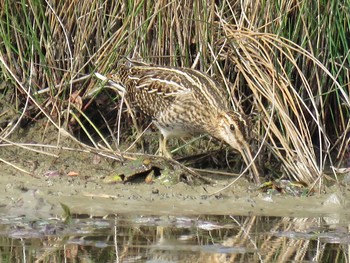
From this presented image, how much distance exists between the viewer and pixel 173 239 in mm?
5684

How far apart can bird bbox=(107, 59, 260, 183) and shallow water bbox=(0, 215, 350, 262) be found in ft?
4.15

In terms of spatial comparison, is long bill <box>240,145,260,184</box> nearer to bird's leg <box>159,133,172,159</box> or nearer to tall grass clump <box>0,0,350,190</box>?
tall grass clump <box>0,0,350,190</box>

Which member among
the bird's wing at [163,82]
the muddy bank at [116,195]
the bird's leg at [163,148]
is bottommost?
the muddy bank at [116,195]

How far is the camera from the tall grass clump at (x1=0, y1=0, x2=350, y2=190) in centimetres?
766

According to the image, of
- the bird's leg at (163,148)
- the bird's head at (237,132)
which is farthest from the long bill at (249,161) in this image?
the bird's leg at (163,148)

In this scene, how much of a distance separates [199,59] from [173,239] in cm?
262

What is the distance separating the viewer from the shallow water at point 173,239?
5.26 metres

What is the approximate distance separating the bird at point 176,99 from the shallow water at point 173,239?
1.26 metres

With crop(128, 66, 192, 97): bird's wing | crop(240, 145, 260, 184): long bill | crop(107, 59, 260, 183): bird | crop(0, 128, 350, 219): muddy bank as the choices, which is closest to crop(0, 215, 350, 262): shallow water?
crop(0, 128, 350, 219): muddy bank

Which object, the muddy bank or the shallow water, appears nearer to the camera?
the shallow water

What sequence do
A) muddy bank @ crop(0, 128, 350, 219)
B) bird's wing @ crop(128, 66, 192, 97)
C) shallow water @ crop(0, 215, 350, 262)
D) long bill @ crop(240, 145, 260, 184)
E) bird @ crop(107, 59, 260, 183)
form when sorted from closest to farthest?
shallow water @ crop(0, 215, 350, 262)
muddy bank @ crop(0, 128, 350, 219)
long bill @ crop(240, 145, 260, 184)
bird @ crop(107, 59, 260, 183)
bird's wing @ crop(128, 66, 192, 97)

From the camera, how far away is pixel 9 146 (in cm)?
795

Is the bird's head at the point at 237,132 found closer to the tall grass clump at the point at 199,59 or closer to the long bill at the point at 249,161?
the long bill at the point at 249,161

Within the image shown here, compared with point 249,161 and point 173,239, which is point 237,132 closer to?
point 249,161
